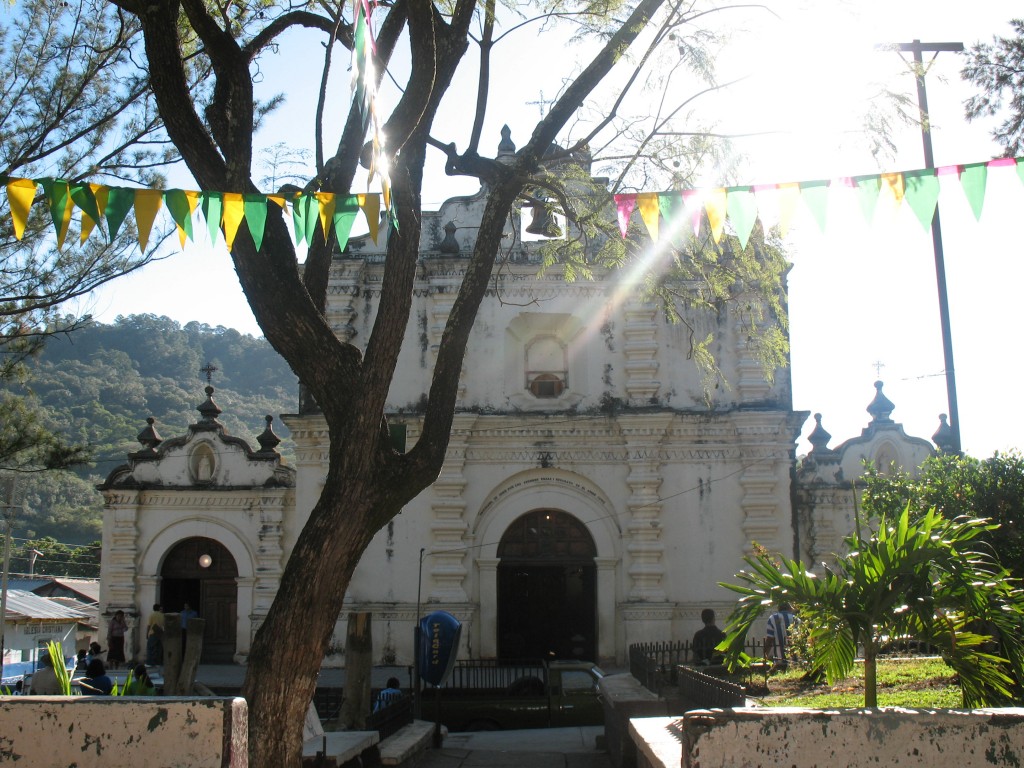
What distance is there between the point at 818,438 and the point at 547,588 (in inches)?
208

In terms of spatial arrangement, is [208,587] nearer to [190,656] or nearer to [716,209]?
[190,656]

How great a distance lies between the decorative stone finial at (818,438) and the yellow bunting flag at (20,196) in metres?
14.0

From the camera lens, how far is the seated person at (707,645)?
34.1 ft

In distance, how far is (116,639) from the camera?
666 inches

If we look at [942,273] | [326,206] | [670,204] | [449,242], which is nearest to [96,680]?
[326,206]

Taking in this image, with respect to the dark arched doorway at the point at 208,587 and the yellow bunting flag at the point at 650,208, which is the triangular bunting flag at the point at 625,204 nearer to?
the yellow bunting flag at the point at 650,208

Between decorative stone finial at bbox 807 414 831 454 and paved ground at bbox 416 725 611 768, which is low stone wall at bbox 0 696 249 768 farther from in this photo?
decorative stone finial at bbox 807 414 831 454

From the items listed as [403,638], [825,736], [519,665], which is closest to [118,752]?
[825,736]

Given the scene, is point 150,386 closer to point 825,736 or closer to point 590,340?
point 590,340

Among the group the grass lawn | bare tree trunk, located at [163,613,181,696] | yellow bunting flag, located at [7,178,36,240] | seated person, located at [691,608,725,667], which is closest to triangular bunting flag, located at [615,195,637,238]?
→ the grass lawn

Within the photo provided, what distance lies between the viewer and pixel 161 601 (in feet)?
59.3

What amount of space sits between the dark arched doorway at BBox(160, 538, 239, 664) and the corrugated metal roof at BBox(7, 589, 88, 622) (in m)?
4.85

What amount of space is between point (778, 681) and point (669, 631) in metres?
7.67

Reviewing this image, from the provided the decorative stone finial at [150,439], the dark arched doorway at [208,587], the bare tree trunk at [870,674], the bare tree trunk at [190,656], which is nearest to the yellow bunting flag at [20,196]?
the bare tree trunk at [190,656]
